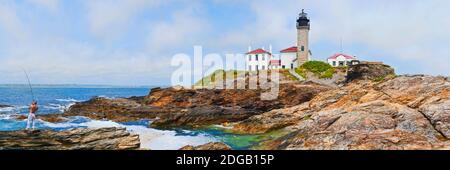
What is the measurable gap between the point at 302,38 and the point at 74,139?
46.9 meters

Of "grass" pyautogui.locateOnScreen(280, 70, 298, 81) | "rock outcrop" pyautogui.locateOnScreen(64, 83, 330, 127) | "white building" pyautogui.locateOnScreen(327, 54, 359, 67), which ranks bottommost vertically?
"rock outcrop" pyautogui.locateOnScreen(64, 83, 330, 127)

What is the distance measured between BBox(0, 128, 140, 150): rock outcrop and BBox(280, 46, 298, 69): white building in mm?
46556

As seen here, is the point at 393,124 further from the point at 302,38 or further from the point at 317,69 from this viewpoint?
the point at 302,38

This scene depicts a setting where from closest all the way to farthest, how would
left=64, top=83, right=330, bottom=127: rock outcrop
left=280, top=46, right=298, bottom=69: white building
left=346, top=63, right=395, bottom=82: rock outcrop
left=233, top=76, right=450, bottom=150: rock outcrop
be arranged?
left=233, top=76, right=450, bottom=150: rock outcrop
left=64, top=83, right=330, bottom=127: rock outcrop
left=346, top=63, right=395, bottom=82: rock outcrop
left=280, top=46, right=298, bottom=69: white building

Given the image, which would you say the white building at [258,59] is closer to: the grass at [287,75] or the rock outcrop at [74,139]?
the grass at [287,75]

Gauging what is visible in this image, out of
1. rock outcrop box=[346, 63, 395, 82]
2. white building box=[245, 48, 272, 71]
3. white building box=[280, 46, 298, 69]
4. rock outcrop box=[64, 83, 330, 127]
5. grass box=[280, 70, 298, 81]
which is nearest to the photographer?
rock outcrop box=[64, 83, 330, 127]

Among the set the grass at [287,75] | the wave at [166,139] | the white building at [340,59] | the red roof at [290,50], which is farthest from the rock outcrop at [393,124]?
the white building at [340,59]

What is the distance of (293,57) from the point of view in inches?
2370

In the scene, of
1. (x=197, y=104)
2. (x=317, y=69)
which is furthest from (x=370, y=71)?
(x=197, y=104)

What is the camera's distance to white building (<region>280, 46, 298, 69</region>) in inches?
2362

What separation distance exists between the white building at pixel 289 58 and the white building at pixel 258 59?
8.58 feet

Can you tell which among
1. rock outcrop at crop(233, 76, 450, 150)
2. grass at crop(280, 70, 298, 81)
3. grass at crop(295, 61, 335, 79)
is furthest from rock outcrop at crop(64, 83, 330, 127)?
grass at crop(295, 61, 335, 79)

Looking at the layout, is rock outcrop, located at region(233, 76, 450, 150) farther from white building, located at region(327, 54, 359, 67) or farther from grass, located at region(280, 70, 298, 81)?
white building, located at region(327, 54, 359, 67)
